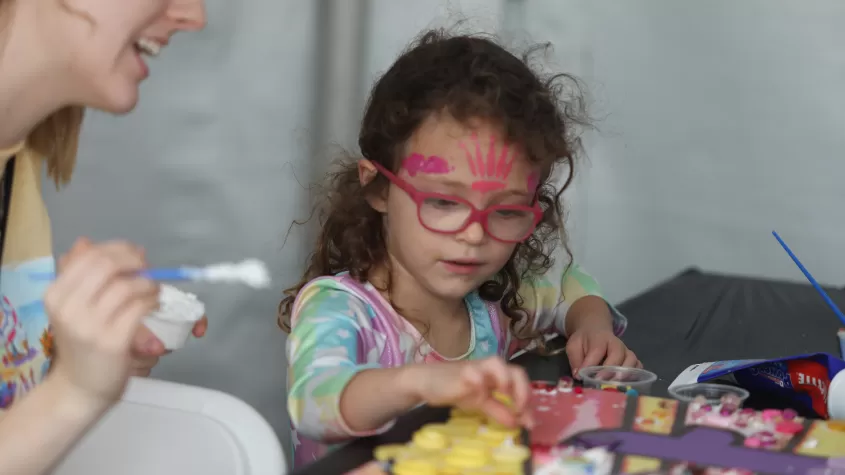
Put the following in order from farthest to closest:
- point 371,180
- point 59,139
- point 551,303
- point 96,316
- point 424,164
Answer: point 551,303, point 371,180, point 424,164, point 59,139, point 96,316

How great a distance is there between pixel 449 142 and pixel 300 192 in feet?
4.42

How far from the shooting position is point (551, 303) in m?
1.57

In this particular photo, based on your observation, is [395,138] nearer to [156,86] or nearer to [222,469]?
[222,469]

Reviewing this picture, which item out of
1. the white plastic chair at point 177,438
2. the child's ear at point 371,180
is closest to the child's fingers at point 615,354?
the child's ear at point 371,180

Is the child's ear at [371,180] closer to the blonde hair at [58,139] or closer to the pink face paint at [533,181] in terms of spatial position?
the pink face paint at [533,181]

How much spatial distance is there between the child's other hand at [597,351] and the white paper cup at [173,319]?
591 mm

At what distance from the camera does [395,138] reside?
1328 millimetres

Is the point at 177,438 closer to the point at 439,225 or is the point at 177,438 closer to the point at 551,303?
the point at 439,225

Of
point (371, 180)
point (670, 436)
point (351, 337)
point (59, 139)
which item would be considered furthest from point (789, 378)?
point (59, 139)

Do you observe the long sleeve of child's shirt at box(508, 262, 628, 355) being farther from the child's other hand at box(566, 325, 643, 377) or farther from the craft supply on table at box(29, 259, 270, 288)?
the craft supply on table at box(29, 259, 270, 288)

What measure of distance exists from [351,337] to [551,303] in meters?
0.53

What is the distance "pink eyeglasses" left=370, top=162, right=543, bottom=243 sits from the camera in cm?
122

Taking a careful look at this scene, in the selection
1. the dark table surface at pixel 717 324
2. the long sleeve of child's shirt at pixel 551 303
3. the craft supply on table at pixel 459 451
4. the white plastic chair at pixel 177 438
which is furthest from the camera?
the long sleeve of child's shirt at pixel 551 303

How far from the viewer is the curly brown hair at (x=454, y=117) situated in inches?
51.1
